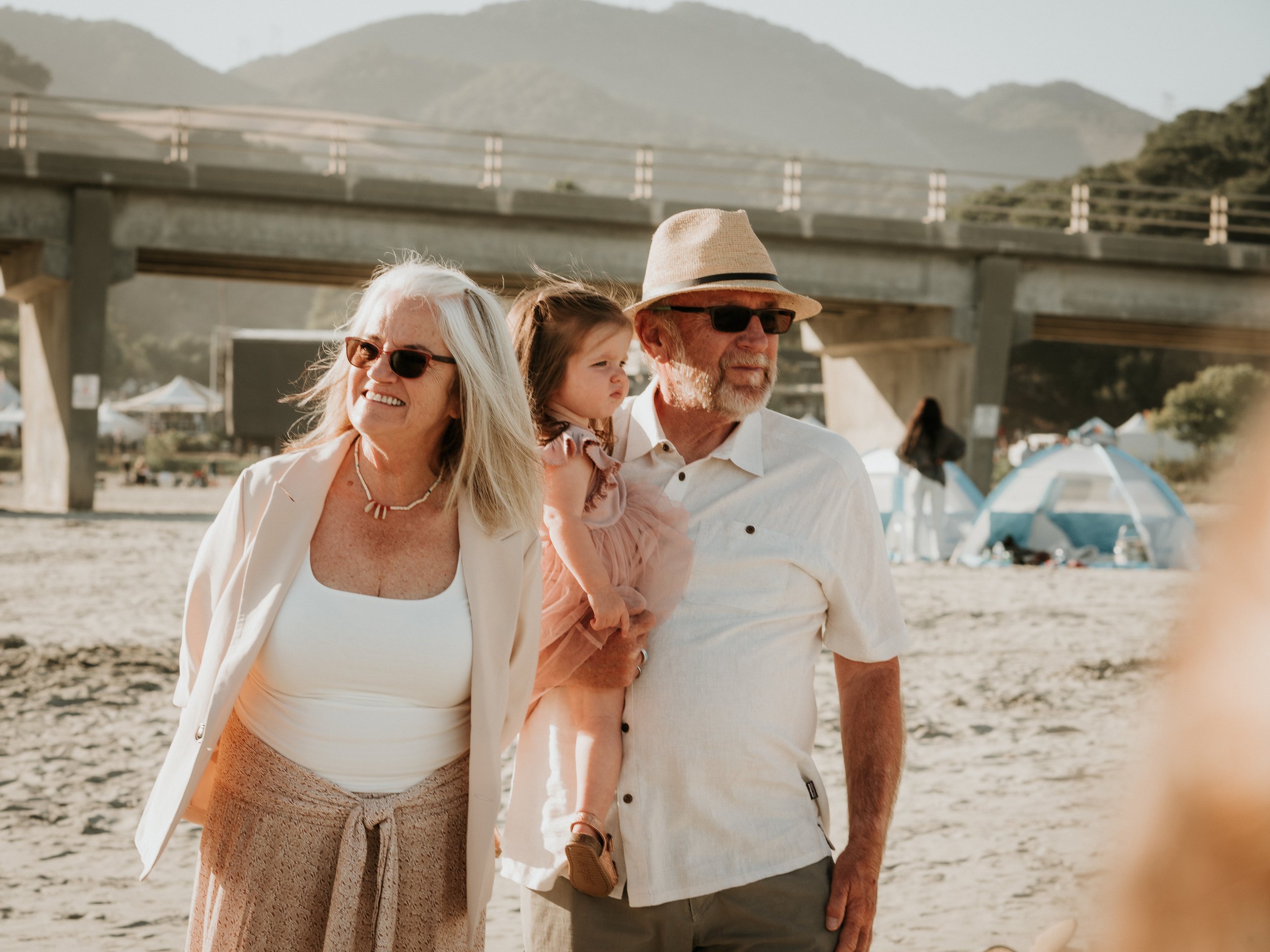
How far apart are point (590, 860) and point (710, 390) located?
101cm

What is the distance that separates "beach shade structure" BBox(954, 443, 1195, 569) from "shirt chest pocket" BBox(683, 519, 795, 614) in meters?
14.1

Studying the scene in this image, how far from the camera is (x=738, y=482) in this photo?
2711mm

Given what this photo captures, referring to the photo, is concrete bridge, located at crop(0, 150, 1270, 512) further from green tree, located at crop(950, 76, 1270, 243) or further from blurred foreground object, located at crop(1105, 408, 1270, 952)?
green tree, located at crop(950, 76, 1270, 243)

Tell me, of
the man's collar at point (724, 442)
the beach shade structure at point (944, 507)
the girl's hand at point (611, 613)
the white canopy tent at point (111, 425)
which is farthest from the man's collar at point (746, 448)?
the white canopy tent at point (111, 425)

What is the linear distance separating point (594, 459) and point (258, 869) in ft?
3.45

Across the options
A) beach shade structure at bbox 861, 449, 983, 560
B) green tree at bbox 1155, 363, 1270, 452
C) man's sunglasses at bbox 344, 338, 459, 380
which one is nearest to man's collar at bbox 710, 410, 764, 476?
man's sunglasses at bbox 344, 338, 459, 380

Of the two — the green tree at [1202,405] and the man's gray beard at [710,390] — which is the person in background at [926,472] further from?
the green tree at [1202,405]

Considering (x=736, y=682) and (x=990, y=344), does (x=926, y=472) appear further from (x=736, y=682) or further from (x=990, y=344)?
(x=736, y=682)

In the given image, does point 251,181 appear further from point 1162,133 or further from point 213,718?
point 1162,133

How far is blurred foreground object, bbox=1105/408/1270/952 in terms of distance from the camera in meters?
0.51

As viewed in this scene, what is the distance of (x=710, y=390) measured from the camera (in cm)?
277

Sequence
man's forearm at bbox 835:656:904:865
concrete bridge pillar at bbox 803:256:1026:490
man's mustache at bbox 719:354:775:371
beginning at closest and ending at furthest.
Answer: man's forearm at bbox 835:656:904:865
man's mustache at bbox 719:354:775:371
concrete bridge pillar at bbox 803:256:1026:490

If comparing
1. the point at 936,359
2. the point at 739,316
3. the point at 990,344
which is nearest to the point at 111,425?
the point at 936,359

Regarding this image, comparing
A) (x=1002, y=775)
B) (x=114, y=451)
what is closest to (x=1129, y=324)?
(x=1002, y=775)
